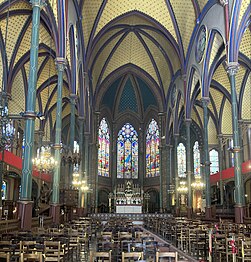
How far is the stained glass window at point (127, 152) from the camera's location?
45.6 meters

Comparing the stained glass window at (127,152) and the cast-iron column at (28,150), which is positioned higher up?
the stained glass window at (127,152)

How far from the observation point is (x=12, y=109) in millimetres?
28922

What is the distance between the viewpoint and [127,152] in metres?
46.0

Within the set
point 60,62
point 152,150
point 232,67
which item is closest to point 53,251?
point 60,62

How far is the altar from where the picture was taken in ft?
113

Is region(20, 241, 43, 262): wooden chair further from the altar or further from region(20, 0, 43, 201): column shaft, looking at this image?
the altar

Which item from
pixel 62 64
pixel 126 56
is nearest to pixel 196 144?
pixel 126 56

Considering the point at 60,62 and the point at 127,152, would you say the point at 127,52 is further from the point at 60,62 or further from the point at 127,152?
the point at 60,62

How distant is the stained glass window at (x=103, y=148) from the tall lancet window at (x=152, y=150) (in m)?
5.36

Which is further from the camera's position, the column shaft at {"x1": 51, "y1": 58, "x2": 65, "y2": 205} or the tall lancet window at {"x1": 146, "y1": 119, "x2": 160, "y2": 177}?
the tall lancet window at {"x1": 146, "y1": 119, "x2": 160, "y2": 177}

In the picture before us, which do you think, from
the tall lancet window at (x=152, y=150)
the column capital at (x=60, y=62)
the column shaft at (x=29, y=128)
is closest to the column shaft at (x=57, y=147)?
the column capital at (x=60, y=62)

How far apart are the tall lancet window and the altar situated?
2835 millimetres

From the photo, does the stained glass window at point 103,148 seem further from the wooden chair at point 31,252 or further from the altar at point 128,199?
the wooden chair at point 31,252

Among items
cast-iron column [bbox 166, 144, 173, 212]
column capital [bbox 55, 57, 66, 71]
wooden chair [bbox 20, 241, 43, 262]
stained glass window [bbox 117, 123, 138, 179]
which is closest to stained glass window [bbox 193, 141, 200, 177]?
cast-iron column [bbox 166, 144, 173, 212]
